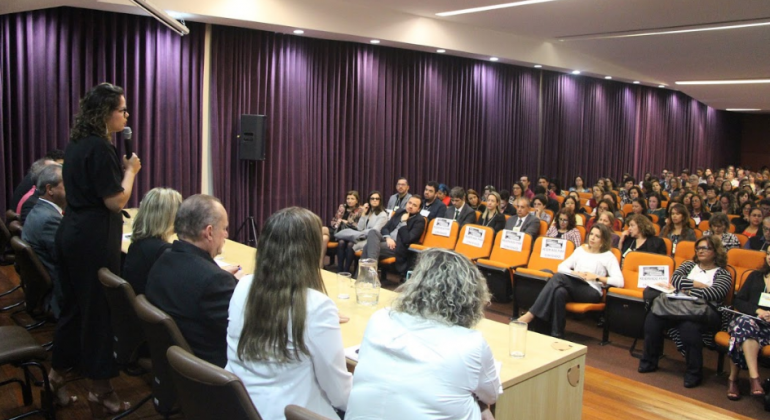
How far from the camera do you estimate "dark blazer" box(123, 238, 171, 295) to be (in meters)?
3.24

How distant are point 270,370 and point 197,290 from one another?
57cm

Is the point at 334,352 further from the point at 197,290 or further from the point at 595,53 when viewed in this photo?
the point at 595,53

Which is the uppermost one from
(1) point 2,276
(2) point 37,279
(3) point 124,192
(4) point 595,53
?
(4) point 595,53

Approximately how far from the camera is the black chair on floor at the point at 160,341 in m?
2.31

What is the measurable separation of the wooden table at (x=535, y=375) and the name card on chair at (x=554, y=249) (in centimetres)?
298

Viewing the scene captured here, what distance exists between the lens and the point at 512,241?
6.34 meters

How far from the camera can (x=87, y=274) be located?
3211 mm

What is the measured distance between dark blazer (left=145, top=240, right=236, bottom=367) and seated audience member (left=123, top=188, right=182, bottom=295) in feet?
2.43

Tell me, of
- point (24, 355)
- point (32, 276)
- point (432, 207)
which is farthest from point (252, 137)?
point (24, 355)

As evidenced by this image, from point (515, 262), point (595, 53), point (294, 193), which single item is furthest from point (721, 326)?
point (595, 53)

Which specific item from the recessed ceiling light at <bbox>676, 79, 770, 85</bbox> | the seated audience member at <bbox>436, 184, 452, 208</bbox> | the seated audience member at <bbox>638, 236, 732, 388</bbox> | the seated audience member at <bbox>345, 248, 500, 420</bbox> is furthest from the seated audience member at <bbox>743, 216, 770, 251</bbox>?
the recessed ceiling light at <bbox>676, 79, 770, 85</bbox>

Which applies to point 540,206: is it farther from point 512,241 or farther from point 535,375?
point 535,375

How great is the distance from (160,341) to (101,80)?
6.05 m

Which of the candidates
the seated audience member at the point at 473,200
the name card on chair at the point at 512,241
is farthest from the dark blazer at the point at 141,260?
the seated audience member at the point at 473,200
